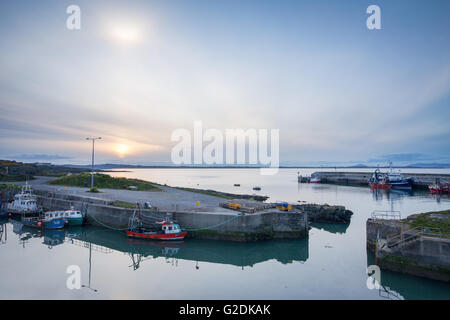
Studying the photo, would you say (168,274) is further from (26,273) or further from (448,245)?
(448,245)

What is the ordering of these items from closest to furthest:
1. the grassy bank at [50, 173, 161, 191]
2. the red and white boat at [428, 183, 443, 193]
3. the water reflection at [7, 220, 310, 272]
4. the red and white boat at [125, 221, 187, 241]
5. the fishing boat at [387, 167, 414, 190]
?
the water reflection at [7, 220, 310, 272] < the red and white boat at [125, 221, 187, 241] < the grassy bank at [50, 173, 161, 191] < the red and white boat at [428, 183, 443, 193] < the fishing boat at [387, 167, 414, 190]

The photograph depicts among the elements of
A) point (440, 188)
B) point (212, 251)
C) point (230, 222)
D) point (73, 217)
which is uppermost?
point (440, 188)

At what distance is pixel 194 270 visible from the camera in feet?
70.0

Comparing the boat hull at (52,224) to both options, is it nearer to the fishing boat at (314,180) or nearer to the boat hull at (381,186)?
the boat hull at (381,186)

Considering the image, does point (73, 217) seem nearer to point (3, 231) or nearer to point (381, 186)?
Result: point (3, 231)

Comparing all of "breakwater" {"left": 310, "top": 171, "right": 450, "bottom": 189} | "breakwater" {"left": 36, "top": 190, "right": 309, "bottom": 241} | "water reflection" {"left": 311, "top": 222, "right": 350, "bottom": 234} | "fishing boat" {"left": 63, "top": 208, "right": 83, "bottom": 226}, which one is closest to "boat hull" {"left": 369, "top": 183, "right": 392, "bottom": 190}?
"breakwater" {"left": 310, "top": 171, "right": 450, "bottom": 189}

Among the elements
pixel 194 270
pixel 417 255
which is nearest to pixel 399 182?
pixel 417 255

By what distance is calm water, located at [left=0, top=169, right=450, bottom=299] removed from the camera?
56.7 ft

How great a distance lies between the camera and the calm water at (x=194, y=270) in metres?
17.3

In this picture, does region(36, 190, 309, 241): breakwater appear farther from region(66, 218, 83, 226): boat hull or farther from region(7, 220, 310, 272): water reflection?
region(66, 218, 83, 226): boat hull

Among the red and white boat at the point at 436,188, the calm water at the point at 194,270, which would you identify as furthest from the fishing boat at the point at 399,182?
the calm water at the point at 194,270

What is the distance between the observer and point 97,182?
2219 inches
